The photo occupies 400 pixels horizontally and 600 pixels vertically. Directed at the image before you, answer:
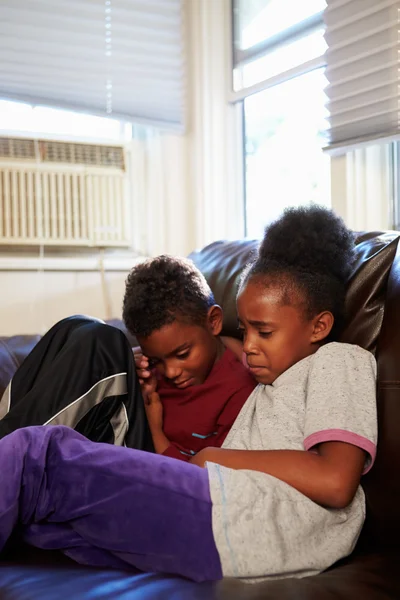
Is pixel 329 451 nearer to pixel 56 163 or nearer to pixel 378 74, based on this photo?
pixel 378 74

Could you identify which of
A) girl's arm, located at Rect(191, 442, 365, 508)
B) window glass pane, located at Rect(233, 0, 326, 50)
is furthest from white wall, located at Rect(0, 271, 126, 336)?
girl's arm, located at Rect(191, 442, 365, 508)

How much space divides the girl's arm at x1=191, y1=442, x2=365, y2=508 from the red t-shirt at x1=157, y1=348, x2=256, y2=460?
363mm

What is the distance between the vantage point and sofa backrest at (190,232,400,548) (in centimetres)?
130

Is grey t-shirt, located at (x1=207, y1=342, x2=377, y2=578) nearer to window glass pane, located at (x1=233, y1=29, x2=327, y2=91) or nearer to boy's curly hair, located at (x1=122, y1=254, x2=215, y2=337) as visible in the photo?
boy's curly hair, located at (x1=122, y1=254, x2=215, y2=337)

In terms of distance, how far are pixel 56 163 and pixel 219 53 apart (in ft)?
3.03

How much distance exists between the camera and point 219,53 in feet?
10.8

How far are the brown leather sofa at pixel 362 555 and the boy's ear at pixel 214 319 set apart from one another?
0.38 metres

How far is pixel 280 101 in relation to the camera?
9.91 ft

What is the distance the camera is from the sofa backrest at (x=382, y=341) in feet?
4.28

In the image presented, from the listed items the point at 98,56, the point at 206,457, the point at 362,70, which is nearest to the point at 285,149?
the point at 362,70

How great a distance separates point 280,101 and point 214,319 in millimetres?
1576

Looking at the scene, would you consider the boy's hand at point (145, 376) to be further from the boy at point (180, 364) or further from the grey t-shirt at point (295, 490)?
the grey t-shirt at point (295, 490)

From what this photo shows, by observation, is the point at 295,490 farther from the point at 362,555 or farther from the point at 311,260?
the point at 311,260

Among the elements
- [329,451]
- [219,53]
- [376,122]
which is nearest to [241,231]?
[219,53]
